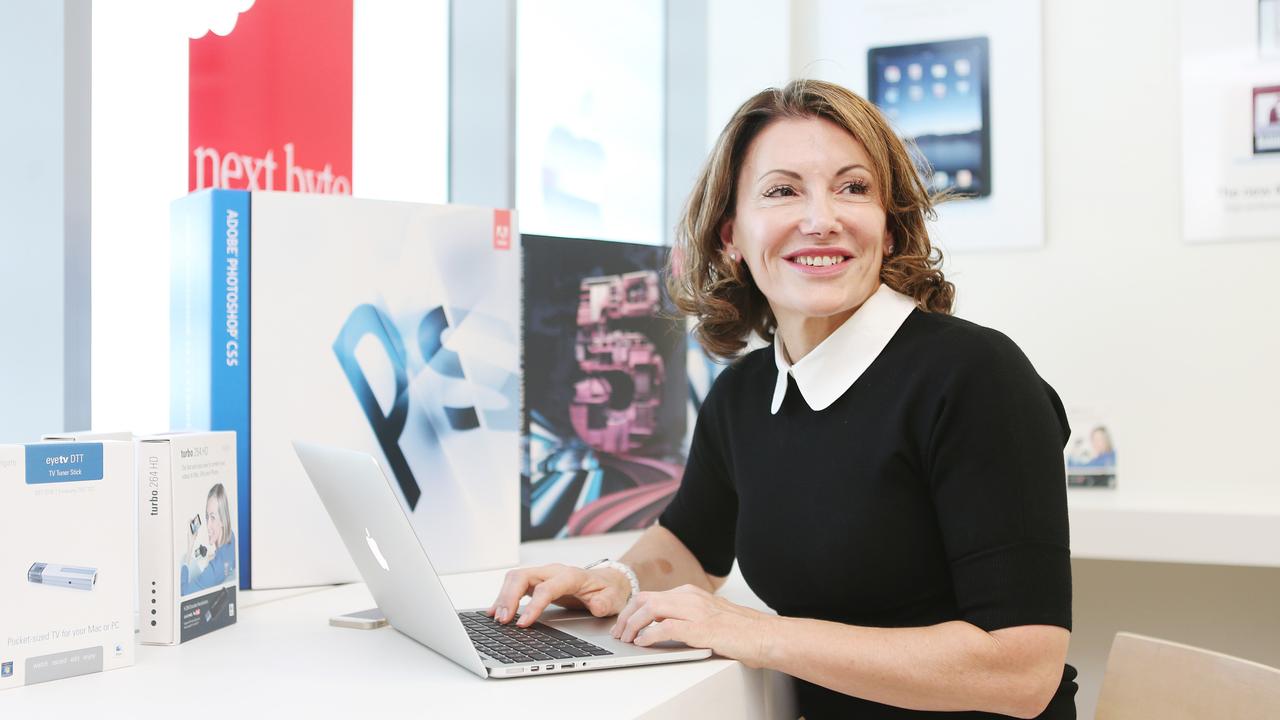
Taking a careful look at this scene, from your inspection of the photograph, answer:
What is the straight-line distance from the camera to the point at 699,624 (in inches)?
40.8

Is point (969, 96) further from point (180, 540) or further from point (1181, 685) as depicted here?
point (180, 540)

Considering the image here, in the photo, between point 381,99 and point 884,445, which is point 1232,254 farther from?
point 381,99

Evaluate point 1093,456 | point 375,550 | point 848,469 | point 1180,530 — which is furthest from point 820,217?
point 1093,456

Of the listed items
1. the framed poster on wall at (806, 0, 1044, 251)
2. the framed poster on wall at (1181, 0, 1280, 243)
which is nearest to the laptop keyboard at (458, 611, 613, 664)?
the framed poster on wall at (806, 0, 1044, 251)

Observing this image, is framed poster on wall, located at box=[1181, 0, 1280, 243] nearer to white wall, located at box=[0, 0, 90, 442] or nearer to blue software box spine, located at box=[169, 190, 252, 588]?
blue software box spine, located at box=[169, 190, 252, 588]

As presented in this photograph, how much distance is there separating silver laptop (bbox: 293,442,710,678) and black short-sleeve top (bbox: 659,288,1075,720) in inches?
9.0

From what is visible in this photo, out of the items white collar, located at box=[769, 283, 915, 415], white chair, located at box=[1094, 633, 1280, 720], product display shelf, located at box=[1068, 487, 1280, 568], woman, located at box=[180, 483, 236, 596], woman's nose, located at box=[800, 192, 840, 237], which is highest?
woman's nose, located at box=[800, 192, 840, 237]

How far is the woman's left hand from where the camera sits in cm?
102

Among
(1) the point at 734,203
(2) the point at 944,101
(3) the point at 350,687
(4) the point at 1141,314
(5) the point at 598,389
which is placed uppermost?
(2) the point at 944,101

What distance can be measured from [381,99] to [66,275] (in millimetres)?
738

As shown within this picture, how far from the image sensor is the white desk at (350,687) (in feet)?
2.82

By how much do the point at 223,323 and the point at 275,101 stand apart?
453 millimetres

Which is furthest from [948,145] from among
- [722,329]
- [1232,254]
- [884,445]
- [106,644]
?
[106,644]

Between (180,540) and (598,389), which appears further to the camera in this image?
(598,389)
